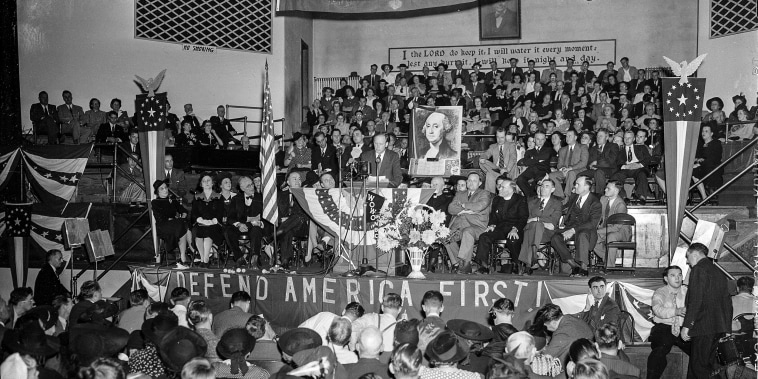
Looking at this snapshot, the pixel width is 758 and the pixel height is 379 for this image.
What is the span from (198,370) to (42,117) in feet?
49.3

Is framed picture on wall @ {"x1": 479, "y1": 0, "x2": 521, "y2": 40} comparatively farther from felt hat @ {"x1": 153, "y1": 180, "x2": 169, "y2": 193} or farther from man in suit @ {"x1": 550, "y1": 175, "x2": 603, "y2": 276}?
felt hat @ {"x1": 153, "y1": 180, "x2": 169, "y2": 193}

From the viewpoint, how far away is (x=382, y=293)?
10695 mm

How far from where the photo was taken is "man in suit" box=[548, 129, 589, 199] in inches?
522

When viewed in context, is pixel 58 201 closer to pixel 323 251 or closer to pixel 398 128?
pixel 323 251

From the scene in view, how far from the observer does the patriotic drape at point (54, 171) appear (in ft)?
47.2

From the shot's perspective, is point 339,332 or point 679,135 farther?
point 679,135

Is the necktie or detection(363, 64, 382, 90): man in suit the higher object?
detection(363, 64, 382, 90): man in suit

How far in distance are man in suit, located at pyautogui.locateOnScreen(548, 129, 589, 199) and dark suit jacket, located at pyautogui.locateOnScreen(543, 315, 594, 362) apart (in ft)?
19.8

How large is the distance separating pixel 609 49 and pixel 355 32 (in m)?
7.50

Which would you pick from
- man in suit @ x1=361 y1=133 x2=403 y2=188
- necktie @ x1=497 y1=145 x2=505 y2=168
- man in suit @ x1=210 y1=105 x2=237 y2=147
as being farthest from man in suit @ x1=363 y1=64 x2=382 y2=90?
man in suit @ x1=361 y1=133 x2=403 y2=188

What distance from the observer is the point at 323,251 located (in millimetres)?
11969

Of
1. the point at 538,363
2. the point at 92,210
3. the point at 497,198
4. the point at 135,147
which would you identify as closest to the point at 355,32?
the point at 135,147

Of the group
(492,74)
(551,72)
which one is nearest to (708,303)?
(551,72)

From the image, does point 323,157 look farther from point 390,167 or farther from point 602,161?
point 602,161
